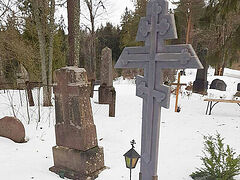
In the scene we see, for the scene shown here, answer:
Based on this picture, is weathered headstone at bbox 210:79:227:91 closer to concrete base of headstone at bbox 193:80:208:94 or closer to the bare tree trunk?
concrete base of headstone at bbox 193:80:208:94

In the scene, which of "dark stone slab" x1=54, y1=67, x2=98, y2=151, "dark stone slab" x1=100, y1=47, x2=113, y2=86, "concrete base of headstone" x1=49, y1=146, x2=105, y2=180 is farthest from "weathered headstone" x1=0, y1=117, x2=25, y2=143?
"dark stone slab" x1=100, y1=47, x2=113, y2=86

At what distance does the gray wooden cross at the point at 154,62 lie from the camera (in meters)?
2.03

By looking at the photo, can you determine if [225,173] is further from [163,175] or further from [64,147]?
[64,147]

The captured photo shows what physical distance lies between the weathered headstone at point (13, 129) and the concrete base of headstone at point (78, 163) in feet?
4.02

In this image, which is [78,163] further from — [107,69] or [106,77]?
[107,69]

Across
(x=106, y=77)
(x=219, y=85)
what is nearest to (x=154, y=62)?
(x=106, y=77)

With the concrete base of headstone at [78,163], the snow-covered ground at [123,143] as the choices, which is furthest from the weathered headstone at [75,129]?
the snow-covered ground at [123,143]

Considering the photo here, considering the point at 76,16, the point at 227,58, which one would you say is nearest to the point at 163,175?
the point at 227,58

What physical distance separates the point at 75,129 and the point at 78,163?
22.1 inches

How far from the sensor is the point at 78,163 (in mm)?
2967

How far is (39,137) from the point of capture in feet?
14.3

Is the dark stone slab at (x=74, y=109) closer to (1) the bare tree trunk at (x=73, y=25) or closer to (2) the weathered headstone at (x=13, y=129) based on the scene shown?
(2) the weathered headstone at (x=13, y=129)

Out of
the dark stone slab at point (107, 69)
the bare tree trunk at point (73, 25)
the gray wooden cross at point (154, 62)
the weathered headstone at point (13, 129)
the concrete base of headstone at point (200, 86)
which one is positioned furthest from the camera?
the concrete base of headstone at point (200, 86)

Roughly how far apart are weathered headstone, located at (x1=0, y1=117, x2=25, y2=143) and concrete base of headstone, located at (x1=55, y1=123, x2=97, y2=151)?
123 centimetres
